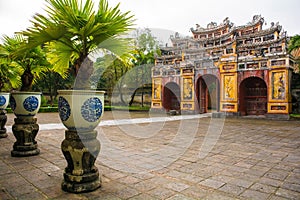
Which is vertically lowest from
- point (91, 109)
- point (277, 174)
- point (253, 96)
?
point (277, 174)

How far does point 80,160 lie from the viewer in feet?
7.90

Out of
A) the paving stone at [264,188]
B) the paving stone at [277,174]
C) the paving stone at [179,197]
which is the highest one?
the paving stone at [179,197]

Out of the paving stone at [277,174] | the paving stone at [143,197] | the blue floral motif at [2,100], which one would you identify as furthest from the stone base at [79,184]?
the blue floral motif at [2,100]

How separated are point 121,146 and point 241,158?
2.35m

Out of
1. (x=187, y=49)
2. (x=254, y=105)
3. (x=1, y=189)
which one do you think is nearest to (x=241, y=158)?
(x=1, y=189)

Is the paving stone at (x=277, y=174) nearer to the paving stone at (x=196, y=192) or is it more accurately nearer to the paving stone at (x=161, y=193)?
the paving stone at (x=196, y=192)

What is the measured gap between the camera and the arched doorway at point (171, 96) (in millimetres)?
16719

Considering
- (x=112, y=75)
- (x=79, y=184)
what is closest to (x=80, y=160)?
(x=79, y=184)

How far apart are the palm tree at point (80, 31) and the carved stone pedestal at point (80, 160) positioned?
55 cm

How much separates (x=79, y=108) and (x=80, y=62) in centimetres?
54

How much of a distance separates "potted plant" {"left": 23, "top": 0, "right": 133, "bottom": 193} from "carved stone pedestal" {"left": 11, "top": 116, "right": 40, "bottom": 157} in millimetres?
1750

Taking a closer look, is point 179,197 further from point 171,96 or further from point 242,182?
point 171,96

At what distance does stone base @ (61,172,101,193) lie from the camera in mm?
2369

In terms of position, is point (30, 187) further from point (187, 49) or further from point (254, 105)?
point (187, 49)
